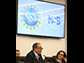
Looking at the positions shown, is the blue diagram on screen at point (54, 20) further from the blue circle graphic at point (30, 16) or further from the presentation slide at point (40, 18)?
the blue circle graphic at point (30, 16)

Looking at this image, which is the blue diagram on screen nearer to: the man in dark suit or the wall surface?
the wall surface

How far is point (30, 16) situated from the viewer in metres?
A: 4.25

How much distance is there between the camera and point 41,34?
428 centimetres

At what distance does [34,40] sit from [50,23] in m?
0.61

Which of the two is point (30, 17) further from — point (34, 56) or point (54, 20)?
point (34, 56)

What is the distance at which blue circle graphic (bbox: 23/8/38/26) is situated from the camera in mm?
4195

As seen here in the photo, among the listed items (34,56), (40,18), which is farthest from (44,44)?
(34,56)

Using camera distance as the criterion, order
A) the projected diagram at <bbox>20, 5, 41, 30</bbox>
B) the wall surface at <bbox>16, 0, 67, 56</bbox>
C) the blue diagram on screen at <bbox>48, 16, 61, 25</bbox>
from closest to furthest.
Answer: the wall surface at <bbox>16, 0, 67, 56</bbox>
the projected diagram at <bbox>20, 5, 41, 30</bbox>
the blue diagram on screen at <bbox>48, 16, 61, 25</bbox>

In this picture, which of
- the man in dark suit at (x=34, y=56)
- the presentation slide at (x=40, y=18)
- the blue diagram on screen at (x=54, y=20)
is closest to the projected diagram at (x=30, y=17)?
the presentation slide at (x=40, y=18)

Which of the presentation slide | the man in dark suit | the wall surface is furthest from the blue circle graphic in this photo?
the man in dark suit

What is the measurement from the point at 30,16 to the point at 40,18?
0.25 m

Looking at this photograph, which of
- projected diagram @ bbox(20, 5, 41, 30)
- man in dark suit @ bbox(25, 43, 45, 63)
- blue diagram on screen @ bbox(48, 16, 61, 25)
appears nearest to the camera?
man in dark suit @ bbox(25, 43, 45, 63)

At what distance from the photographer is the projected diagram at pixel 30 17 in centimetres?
416
